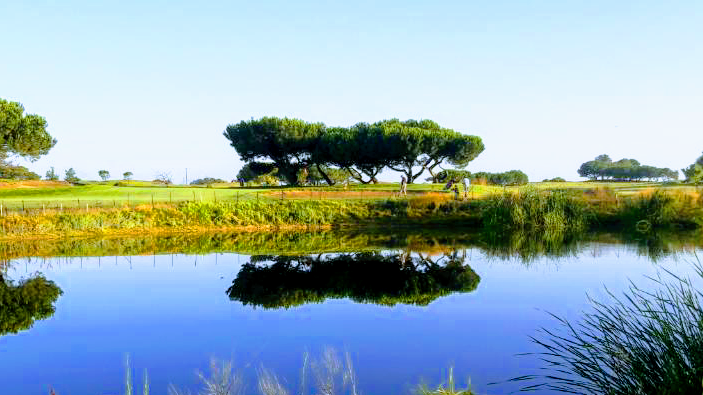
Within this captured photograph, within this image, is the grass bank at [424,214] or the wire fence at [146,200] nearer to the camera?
the grass bank at [424,214]

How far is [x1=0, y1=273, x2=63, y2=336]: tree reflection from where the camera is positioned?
48.2ft

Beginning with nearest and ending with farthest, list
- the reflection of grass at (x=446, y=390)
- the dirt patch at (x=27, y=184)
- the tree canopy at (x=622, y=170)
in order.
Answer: the reflection of grass at (x=446, y=390) → the dirt patch at (x=27, y=184) → the tree canopy at (x=622, y=170)

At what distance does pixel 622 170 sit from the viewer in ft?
351

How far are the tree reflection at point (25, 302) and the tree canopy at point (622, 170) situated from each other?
95.6 meters

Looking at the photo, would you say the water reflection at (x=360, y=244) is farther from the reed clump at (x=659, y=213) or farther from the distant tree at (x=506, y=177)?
the distant tree at (x=506, y=177)

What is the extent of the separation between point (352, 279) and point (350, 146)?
4279 centimetres

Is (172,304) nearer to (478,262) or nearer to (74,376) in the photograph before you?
(74,376)

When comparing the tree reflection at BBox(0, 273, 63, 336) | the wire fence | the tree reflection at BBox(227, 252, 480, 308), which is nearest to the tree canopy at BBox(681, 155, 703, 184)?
the wire fence

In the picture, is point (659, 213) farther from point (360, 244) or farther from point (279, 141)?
point (279, 141)

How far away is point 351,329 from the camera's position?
13.6 m

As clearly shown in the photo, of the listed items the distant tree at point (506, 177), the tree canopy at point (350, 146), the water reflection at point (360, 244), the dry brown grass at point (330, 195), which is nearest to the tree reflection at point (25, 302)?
the water reflection at point (360, 244)

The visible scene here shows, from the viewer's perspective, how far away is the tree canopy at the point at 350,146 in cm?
6206

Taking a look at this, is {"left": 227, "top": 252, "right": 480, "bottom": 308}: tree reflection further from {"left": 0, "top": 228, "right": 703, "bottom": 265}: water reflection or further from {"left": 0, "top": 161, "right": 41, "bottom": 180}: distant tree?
{"left": 0, "top": 161, "right": 41, "bottom": 180}: distant tree

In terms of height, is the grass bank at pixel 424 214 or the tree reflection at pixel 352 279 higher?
the grass bank at pixel 424 214
